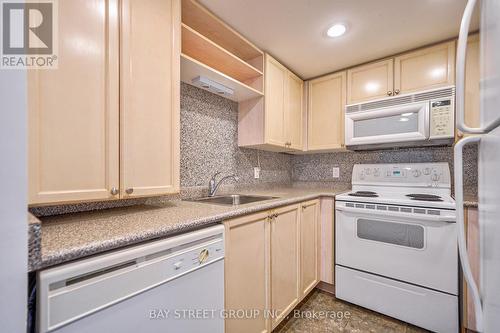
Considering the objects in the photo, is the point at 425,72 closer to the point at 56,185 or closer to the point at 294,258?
the point at 294,258

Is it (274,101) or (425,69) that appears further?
(274,101)

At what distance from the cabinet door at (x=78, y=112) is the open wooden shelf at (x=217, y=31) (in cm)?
58

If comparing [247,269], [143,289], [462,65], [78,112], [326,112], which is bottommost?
[247,269]

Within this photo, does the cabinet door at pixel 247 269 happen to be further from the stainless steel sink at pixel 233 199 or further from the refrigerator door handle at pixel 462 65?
the refrigerator door handle at pixel 462 65

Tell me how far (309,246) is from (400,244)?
693 millimetres

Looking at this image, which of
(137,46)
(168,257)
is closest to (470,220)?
(168,257)

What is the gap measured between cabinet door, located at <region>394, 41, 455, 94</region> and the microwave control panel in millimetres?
222

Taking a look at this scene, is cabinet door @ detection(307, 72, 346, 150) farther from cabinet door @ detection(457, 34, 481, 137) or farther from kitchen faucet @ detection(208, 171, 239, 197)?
kitchen faucet @ detection(208, 171, 239, 197)

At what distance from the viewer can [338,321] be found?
1675 mm

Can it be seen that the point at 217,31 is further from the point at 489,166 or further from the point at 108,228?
the point at 489,166

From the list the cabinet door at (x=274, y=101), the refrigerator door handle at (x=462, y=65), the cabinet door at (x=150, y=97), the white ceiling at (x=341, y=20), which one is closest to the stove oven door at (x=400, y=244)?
the cabinet door at (x=274, y=101)

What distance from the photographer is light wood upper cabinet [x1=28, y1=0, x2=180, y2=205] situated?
0.80 meters

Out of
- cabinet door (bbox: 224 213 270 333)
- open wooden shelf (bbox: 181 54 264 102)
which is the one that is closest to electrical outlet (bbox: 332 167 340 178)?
open wooden shelf (bbox: 181 54 264 102)

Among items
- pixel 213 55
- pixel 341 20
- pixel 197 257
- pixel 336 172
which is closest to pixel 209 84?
pixel 213 55
